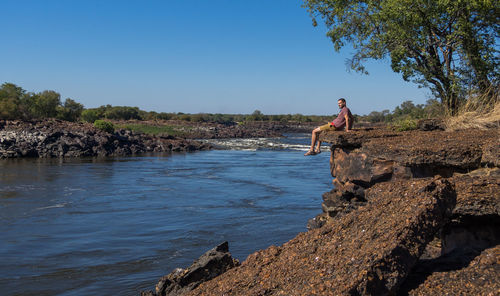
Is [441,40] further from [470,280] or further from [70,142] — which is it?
[70,142]

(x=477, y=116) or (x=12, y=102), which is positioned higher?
(x=12, y=102)

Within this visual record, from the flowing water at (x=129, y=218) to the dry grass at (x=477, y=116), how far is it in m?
5.40

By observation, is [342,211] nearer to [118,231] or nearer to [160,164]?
[118,231]

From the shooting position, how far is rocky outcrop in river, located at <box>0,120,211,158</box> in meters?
34.8

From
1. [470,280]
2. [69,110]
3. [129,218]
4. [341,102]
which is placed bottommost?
[129,218]

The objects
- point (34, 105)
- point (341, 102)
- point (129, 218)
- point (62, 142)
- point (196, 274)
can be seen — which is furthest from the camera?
point (34, 105)

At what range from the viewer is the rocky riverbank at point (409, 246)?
4.09 metres

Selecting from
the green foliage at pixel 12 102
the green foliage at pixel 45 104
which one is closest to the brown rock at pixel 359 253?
the green foliage at pixel 12 102

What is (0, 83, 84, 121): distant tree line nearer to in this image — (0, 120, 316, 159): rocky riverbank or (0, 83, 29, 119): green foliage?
(0, 83, 29, 119): green foliage

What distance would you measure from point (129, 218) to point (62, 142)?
24679 mm

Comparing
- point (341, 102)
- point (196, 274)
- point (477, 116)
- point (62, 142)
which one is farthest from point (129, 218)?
point (62, 142)

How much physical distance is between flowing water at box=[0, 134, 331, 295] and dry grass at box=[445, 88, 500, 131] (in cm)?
540

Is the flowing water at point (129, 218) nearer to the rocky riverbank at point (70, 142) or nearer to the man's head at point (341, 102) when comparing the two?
the man's head at point (341, 102)

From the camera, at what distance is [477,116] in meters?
9.84
